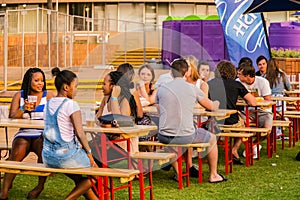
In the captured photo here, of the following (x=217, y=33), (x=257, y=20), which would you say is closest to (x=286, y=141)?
(x=257, y=20)

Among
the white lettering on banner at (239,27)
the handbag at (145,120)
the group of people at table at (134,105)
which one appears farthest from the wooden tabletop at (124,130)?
the white lettering on banner at (239,27)

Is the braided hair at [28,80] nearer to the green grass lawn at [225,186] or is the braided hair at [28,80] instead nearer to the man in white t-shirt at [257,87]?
the green grass lawn at [225,186]

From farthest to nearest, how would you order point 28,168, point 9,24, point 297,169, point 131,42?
point 131,42 < point 9,24 < point 297,169 < point 28,168

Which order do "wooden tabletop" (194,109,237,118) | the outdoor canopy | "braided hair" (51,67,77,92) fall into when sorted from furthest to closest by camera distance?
1. the outdoor canopy
2. "wooden tabletop" (194,109,237,118)
3. "braided hair" (51,67,77,92)

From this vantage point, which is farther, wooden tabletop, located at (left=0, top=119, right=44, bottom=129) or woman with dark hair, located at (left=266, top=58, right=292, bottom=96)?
woman with dark hair, located at (left=266, top=58, right=292, bottom=96)

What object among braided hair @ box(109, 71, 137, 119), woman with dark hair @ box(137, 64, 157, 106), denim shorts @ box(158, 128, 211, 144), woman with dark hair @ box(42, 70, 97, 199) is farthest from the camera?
woman with dark hair @ box(137, 64, 157, 106)

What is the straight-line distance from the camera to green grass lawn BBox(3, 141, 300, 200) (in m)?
8.34

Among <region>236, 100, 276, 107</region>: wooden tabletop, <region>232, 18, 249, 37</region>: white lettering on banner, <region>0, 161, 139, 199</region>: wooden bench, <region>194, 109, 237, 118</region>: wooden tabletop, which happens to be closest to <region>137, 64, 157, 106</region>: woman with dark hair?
<region>194, 109, 237, 118</region>: wooden tabletop

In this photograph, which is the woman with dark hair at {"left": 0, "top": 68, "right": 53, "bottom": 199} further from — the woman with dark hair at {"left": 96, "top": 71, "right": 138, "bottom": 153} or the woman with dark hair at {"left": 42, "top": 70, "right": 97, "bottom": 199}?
the woman with dark hair at {"left": 42, "top": 70, "right": 97, "bottom": 199}

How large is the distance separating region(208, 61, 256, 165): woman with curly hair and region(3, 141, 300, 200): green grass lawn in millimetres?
688

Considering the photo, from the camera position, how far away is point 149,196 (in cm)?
834

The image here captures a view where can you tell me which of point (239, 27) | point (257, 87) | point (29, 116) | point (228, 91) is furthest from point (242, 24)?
point (29, 116)

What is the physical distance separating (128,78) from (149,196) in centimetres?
151

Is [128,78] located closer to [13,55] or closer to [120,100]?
[120,100]
